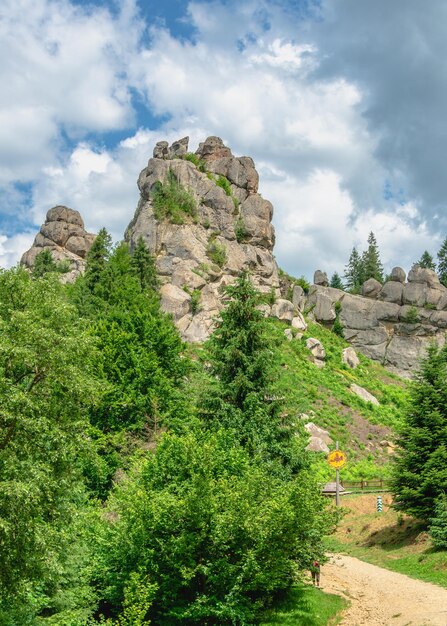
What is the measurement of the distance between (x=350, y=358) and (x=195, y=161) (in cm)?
2607

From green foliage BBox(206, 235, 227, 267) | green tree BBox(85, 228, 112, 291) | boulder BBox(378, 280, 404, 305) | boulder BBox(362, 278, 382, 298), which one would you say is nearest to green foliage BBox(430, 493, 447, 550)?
green tree BBox(85, 228, 112, 291)

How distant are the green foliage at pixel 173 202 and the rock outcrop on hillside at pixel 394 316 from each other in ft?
55.9

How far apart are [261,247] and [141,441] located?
3512 centimetres

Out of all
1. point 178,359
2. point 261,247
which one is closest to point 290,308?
point 261,247

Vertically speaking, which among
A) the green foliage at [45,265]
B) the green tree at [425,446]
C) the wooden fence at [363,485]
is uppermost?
the green foliage at [45,265]

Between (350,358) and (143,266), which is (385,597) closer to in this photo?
(143,266)

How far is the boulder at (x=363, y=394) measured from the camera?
168 ft

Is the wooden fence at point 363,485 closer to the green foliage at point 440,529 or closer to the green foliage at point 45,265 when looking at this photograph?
the green foliage at point 440,529

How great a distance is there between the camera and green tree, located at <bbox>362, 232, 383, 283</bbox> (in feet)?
284

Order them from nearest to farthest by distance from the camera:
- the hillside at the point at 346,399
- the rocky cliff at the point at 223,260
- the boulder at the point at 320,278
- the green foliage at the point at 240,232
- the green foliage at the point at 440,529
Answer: the green foliage at the point at 440,529 < the hillside at the point at 346,399 < the rocky cliff at the point at 223,260 < the green foliage at the point at 240,232 < the boulder at the point at 320,278

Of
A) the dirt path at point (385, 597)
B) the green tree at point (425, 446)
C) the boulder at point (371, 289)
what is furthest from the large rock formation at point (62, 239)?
the dirt path at point (385, 597)

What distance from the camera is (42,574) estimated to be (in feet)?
41.0

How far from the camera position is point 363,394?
170ft

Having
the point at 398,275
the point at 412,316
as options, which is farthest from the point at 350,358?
the point at 398,275
